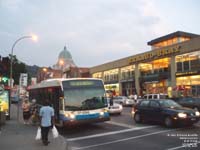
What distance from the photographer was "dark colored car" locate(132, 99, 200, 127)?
15523 mm

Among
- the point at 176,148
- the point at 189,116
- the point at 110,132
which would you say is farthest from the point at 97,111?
the point at 176,148

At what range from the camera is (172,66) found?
49.2 meters

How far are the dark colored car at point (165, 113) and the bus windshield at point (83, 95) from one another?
9.55 feet

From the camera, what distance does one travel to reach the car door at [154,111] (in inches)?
667

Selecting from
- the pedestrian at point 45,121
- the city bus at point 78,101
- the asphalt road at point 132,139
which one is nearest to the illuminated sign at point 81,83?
the city bus at point 78,101

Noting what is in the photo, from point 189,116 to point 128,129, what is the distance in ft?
10.4

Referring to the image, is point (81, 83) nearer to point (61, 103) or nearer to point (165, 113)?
point (61, 103)

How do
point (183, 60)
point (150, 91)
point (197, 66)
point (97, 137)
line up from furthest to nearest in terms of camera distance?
point (150, 91)
point (183, 60)
point (197, 66)
point (97, 137)

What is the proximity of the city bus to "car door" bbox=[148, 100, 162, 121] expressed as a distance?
275cm

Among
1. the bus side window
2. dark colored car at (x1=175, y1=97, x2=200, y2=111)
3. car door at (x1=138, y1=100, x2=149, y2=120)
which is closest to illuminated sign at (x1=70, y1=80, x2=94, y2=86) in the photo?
the bus side window

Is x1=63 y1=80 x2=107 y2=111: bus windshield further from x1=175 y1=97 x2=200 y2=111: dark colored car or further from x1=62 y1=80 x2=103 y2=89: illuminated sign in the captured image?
x1=175 y1=97 x2=200 y2=111: dark colored car

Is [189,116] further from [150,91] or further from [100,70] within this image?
[100,70]

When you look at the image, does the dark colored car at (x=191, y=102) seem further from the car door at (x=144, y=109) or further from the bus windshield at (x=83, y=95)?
the bus windshield at (x=83, y=95)

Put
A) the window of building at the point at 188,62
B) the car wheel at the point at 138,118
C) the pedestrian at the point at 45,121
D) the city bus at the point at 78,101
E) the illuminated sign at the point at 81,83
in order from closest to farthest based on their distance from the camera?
the pedestrian at the point at 45,121, the city bus at the point at 78,101, the illuminated sign at the point at 81,83, the car wheel at the point at 138,118, the window of building at the point at 188,62
